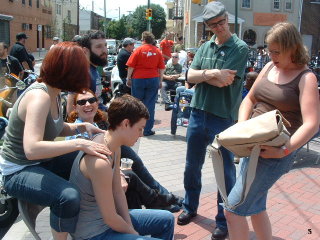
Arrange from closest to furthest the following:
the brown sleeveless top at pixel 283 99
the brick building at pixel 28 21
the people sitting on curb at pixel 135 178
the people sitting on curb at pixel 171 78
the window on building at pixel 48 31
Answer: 1. the brown sleeveless top at pixel 283 99
2. the people sitting on curb at pixel 135 178
3. the people sitting on curb at pixel 171 78
4. the brick building at pixel 28 21
5. the window on building at pixel 48 31

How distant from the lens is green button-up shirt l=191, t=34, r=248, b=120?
3.38 m

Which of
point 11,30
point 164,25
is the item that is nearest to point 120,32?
point 164,25

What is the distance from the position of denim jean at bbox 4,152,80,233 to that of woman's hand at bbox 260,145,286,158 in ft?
3.88

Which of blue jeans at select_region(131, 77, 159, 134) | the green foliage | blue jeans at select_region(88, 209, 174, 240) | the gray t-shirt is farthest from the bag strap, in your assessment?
the green foliage

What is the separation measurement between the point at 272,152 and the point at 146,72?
5285 millimetres

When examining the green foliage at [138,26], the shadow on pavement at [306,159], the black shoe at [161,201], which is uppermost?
the green foliage at [138,26]

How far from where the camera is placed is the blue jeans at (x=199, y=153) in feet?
11.4

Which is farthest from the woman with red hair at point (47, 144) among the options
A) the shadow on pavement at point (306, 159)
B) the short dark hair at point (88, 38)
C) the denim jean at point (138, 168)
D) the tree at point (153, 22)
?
the tree at point (153, 22)

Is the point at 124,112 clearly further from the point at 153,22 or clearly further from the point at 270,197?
the point at 153,22

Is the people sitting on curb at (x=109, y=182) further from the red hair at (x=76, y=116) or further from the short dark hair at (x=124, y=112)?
the red hair at (x=76, y=116)

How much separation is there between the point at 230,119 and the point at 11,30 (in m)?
37.4

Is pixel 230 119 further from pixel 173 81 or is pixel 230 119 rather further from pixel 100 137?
pixel 173 81

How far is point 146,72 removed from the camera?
297 inches

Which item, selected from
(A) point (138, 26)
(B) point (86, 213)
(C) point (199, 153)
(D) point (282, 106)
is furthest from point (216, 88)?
(A) point (138, 26)
